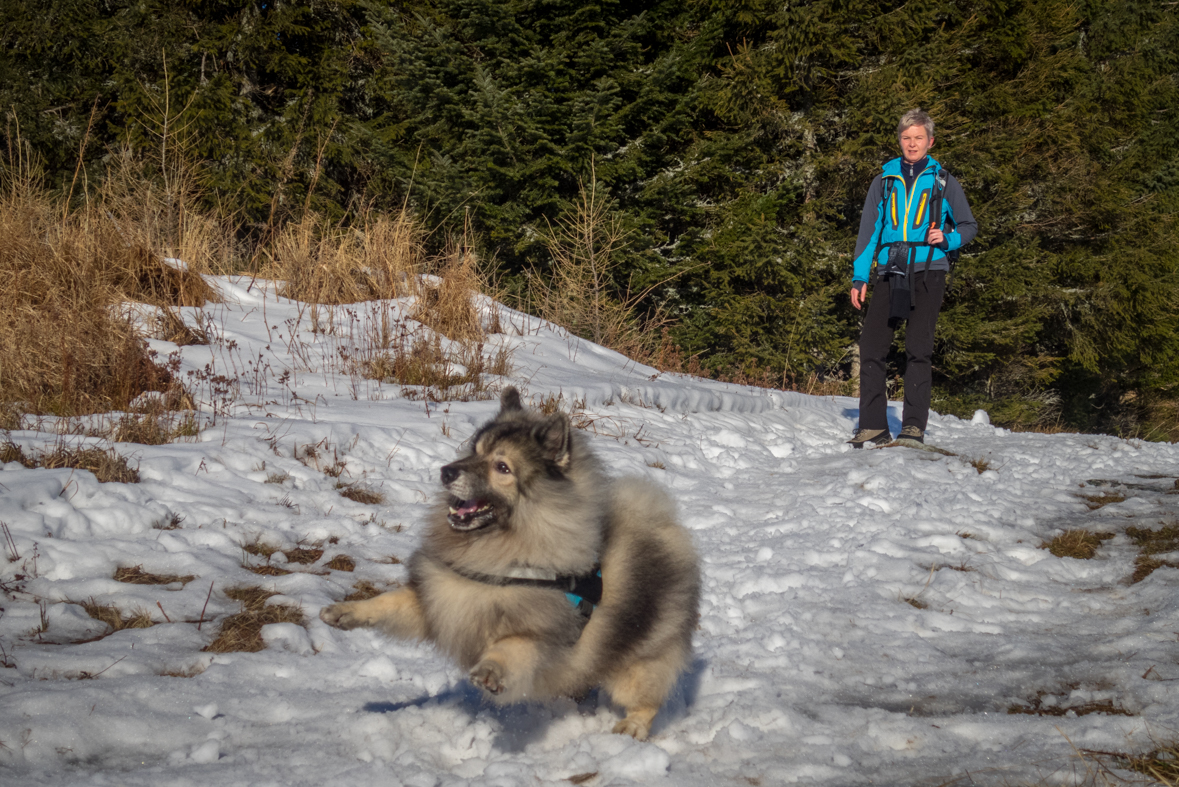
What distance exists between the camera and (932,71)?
15805 mm

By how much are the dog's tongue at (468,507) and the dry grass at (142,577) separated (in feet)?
5.43

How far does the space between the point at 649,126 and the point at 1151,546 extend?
1312cm

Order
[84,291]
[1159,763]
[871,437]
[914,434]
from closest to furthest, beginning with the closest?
[1159,763]
[84,291]
[914,434]
[871,437]

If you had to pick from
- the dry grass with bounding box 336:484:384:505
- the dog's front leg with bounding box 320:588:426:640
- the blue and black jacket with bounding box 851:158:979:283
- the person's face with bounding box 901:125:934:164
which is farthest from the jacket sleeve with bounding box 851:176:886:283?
the dog's front leg with bounding box 320:588:426:640

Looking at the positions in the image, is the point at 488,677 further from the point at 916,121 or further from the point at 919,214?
the point at 916,121

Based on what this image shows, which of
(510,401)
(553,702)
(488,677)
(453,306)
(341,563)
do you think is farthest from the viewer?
(453,306)

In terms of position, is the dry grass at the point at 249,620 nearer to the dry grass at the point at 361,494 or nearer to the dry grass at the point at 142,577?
the dry grass at the point at 142,577

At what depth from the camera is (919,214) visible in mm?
6957

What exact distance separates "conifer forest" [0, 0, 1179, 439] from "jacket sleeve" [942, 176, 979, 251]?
718 cm

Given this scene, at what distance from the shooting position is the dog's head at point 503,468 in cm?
267

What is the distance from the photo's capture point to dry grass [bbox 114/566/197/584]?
133 inches

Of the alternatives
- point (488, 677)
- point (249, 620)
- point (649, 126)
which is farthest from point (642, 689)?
point (649, 126)

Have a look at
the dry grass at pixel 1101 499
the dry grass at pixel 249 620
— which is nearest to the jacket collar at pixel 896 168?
the dry grass at pixel 1101 499

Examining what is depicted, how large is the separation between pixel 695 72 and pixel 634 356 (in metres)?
8.48
